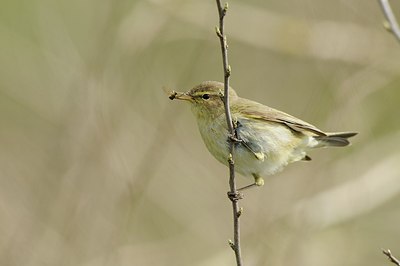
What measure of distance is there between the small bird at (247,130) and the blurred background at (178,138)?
2.92ft

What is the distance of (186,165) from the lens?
24.1 feet

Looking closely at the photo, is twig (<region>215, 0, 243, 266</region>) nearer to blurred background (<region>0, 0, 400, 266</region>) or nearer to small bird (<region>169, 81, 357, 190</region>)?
small bird (<region>169, 81, 357, 190</region>)

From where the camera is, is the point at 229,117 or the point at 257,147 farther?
the point at 257,147

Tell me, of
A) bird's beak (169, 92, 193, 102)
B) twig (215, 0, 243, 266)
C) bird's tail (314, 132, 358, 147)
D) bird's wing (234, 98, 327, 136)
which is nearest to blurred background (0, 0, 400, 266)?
bird's tail (314, 132, 358, 147)

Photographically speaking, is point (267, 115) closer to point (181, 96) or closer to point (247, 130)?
point (247, 130)

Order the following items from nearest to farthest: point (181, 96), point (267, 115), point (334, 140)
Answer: point (181, 96) < point (267, 115) < point (334, 140)

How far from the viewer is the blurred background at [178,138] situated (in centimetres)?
634

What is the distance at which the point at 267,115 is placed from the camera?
507 cm

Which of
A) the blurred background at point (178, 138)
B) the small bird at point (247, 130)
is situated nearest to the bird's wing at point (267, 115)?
the small bird at point (247, 130)

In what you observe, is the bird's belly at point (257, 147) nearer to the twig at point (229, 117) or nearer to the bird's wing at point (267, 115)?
the bird's wing at point (267, 115)

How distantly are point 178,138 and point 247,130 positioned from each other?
203 cm

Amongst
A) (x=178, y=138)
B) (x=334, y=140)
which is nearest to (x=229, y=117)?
(x=334, y=140)

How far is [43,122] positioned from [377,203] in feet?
11.3

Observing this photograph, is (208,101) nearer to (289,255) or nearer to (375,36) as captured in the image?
(289,255)
